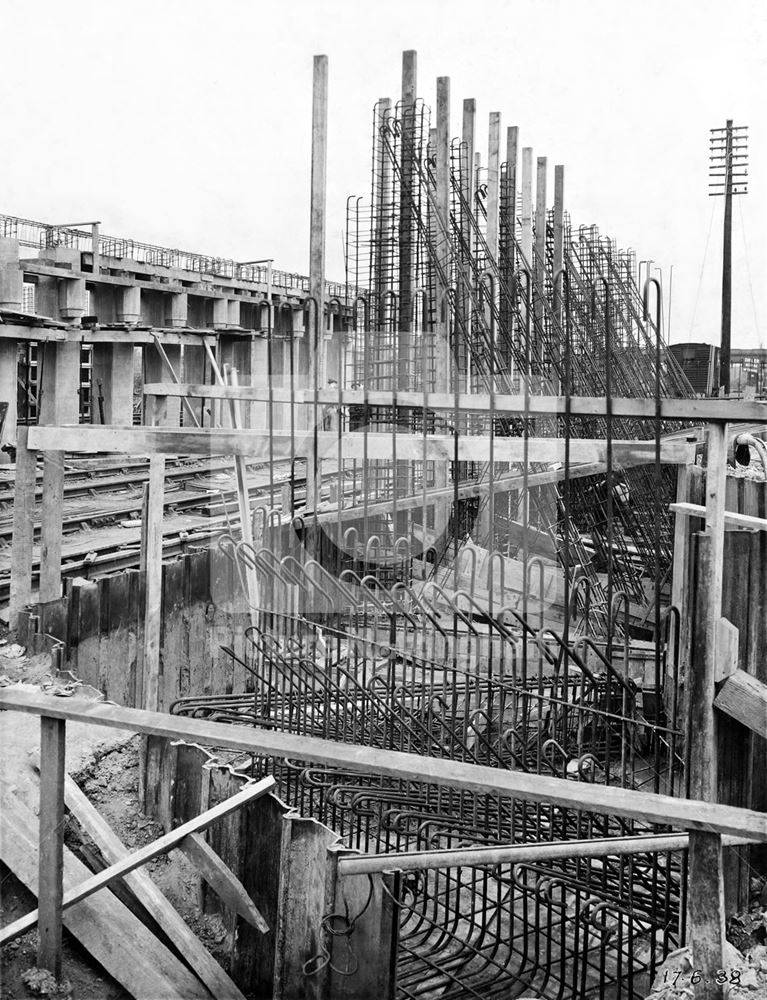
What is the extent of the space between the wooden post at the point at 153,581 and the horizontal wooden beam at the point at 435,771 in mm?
3195

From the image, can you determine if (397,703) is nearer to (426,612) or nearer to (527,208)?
(426,612)

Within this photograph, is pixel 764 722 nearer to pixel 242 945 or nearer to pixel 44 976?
pixel 242 945

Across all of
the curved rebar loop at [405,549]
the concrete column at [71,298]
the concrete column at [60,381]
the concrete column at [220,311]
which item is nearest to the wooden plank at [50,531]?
the curved rebar loop at [405,549]

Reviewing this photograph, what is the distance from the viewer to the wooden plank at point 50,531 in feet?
21.1

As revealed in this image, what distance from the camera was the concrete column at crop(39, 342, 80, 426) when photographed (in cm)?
1459

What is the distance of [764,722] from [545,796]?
189cm

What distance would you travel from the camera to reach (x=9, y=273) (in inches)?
510

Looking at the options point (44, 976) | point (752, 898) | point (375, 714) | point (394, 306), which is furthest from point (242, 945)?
point (394, 306)

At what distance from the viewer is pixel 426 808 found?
4117 millimetres

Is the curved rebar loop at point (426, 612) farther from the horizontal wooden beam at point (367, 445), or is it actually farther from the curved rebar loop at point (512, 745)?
the horizontal wooden beam at point (367, 445)

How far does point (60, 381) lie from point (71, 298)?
1448 mm

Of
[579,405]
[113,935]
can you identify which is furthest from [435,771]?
[579,405]

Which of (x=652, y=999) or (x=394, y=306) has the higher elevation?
(x=394, y=306)

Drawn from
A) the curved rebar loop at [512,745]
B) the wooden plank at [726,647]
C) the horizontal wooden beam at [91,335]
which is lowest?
the curved rebar loop at [512,745]
